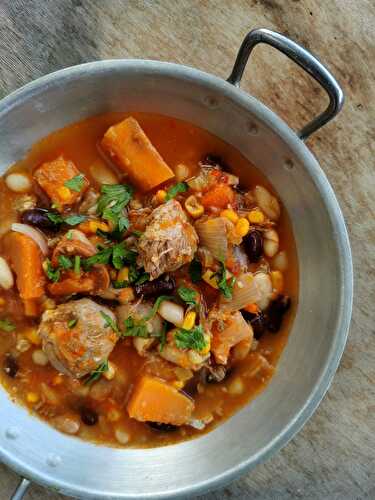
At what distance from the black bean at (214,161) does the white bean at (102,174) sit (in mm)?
481

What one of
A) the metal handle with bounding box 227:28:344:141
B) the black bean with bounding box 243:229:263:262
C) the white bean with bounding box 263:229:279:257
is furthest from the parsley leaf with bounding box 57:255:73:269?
the metal handle with bounding box 227:28:344:141

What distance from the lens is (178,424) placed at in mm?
2959

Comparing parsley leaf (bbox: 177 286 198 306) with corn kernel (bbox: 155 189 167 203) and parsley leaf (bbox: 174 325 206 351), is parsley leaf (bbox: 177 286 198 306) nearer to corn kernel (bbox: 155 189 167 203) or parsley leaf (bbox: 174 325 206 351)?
parsley leaf (bbox: 174 325 206 351)

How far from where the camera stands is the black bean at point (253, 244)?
2891 mm

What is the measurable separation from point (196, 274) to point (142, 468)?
1.08 m

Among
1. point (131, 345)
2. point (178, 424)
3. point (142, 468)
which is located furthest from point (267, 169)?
point (142, 468)

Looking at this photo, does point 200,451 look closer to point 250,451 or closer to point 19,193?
point 250,451

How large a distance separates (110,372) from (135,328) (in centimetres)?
28

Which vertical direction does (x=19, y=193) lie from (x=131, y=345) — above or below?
above

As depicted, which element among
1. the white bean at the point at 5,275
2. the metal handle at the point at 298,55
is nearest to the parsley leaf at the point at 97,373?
the white bean at the point at 5,275

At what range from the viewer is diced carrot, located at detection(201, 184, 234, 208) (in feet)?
9.48

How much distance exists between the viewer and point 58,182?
2830mm

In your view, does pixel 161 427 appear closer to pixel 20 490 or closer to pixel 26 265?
pixel 20 490

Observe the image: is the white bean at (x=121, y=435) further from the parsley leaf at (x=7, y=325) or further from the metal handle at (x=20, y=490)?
the parsley leaf at (x=7, y=325)
